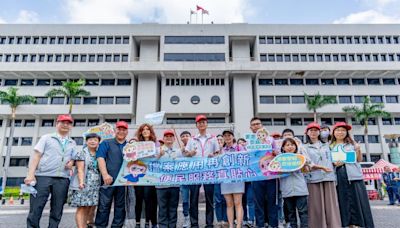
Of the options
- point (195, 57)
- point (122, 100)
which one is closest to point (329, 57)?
point (195, 57)

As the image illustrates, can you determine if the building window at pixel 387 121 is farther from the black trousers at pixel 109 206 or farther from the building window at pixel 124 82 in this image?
the black trousers at pixel 109 206

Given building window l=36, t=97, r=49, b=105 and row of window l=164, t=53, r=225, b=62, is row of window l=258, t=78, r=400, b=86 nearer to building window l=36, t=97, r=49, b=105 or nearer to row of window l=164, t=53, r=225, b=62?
row of window l=164, t=53, r=225, b=62

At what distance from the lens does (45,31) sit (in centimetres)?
3303

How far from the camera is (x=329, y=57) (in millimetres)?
32812

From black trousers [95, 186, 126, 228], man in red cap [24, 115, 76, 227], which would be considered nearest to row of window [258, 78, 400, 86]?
black trousers [95, 186, 126, 228]

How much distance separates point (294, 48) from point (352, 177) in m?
31.1

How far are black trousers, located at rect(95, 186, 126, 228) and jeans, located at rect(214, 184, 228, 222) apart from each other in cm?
210

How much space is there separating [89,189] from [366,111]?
33.5 meters

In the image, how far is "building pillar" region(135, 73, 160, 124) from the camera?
31.0 meters

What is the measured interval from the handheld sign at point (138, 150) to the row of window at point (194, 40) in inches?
1153

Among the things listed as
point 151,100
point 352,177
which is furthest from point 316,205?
point 151,100

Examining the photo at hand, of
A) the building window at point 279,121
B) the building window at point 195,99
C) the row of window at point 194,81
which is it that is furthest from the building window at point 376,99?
the building window at point 195,99

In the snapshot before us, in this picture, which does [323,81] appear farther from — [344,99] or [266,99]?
[266,99]

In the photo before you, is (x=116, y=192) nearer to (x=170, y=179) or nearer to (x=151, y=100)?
(x=170, y=179)
